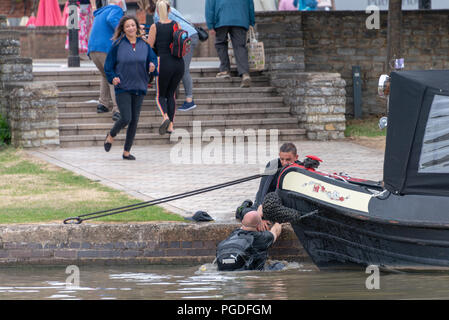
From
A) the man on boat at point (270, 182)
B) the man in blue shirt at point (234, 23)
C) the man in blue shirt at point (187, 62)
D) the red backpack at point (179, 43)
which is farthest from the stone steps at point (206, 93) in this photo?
the man on boat at point (270, 182)

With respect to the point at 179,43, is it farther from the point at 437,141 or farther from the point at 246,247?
the point at 437,141

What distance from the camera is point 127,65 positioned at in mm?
13359

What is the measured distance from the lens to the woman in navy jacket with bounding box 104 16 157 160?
13.3 metres

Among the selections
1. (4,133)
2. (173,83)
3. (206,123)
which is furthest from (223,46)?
(4,133)

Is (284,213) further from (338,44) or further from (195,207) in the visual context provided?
(338,44)

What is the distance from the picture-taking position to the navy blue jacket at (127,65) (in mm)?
13352

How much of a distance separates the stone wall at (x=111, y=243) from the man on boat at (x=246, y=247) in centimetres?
39

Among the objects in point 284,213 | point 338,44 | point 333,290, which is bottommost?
point 333,290

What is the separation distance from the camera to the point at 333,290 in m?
8.48

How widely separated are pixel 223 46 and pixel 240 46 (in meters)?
0.41

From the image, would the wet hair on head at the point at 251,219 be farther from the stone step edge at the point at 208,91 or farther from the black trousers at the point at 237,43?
the black trousers at the point at 237,43

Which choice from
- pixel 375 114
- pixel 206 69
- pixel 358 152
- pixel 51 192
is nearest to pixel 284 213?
pixel 51 192

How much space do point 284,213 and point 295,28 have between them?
390 inches
